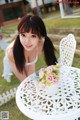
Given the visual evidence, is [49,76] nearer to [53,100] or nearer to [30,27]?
[53,100]

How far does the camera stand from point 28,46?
9.97 feet

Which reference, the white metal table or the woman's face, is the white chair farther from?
the woman's face

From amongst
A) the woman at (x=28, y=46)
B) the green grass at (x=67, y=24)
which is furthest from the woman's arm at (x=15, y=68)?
the green grass at (x=67, y=24)

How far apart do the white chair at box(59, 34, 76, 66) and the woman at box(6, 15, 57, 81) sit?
62 centimetres

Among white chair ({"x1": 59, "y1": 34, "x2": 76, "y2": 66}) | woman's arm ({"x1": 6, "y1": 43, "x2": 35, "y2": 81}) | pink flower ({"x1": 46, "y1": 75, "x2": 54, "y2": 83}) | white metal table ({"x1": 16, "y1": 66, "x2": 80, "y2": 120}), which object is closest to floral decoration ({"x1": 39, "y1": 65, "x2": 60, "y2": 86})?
pink flower ({"x1": 46, "y1": 75, "x2": 54, "y2": 83})

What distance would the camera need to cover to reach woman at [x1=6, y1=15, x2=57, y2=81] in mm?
2965

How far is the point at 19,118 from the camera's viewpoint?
415 centimetres

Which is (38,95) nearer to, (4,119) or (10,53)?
(10,53)

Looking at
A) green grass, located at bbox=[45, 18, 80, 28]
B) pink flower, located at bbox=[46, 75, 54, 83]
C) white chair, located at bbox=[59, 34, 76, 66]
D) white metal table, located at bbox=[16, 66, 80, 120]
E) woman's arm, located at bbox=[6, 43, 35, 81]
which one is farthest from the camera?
green grass, located at bbox=[45, 18, 80, 28]

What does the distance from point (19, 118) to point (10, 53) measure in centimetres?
129

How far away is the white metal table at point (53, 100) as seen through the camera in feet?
9.16

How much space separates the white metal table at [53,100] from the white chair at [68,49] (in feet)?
1.80

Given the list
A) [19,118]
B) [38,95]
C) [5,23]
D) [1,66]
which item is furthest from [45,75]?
[5,23]

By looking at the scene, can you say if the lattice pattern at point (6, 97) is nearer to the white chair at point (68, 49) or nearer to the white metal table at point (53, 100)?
the white chair at point (68, 49)
